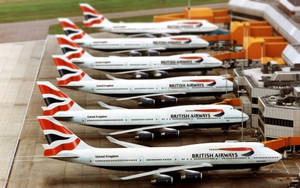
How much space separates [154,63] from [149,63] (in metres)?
0.85

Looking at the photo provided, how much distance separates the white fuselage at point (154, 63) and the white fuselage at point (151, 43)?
545 inches

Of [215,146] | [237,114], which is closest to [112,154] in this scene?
[215,146]

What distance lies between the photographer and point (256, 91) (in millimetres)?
117750

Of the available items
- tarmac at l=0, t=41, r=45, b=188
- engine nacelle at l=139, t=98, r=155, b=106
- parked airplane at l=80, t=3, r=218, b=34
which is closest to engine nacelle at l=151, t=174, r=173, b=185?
tarmac at l=0, t=41, r=45, b=188

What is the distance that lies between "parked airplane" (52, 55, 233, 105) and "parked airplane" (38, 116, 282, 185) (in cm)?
3013

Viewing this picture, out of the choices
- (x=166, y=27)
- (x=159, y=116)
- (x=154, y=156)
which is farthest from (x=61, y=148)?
(x=166, y=27)

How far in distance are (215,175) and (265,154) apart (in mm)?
6584

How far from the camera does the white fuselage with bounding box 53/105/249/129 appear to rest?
370ft

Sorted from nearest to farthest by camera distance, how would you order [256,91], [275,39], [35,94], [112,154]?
[112,154], [256,91], [35,94], [275,39]

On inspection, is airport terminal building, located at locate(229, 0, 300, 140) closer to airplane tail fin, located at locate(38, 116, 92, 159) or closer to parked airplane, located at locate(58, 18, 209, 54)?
parked airplane, located at locate(58, 18, 209, 54)

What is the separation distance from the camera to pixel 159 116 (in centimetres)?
11394

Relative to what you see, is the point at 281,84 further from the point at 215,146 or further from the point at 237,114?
the point at 215,146

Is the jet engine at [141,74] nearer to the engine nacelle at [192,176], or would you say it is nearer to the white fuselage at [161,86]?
the white fuselage at [161,86]

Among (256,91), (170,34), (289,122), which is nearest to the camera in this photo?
(289,122)
